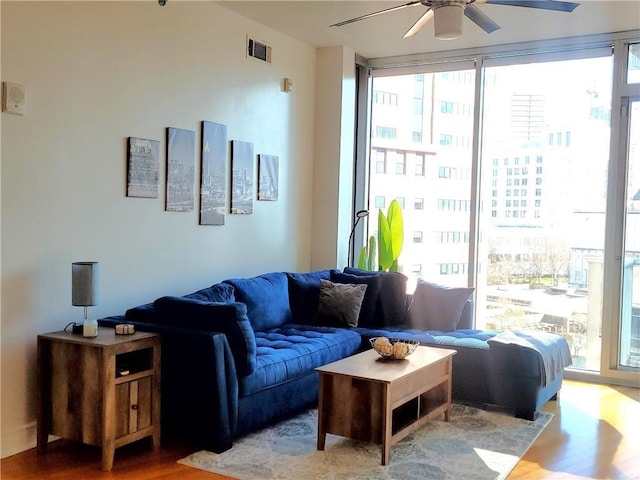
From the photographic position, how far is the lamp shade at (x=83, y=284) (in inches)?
136

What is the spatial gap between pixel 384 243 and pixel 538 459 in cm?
283

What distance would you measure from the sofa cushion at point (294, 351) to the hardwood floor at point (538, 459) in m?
0.59

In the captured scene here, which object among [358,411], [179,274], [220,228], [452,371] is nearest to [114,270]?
[179,274]

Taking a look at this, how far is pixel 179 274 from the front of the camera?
15.0ft

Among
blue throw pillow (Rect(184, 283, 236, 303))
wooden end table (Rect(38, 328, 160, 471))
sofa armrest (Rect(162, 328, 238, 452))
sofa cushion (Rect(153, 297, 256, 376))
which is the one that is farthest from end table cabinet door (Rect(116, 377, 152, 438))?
blue throw pillow (Rect(184, 283, 236, 303))

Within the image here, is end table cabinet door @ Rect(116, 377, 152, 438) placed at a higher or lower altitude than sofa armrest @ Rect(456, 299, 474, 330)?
lower

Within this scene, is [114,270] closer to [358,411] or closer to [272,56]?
[358,411]

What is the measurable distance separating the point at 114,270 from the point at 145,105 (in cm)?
112

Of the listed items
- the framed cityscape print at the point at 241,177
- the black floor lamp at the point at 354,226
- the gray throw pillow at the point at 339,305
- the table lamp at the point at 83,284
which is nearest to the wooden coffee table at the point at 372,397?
the gray throw pillow at the point at 339,305

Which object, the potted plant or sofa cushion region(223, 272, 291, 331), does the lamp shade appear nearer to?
sofa cushion region(223, 272, 291, 331)

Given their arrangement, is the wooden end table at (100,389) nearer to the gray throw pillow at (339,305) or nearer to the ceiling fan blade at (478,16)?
the gray throw pillow at (339,305)

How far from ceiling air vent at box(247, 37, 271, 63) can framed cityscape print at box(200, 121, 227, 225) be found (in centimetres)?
74

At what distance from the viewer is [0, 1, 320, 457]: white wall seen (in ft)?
11.3

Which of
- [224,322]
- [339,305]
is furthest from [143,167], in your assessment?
[339,305]
